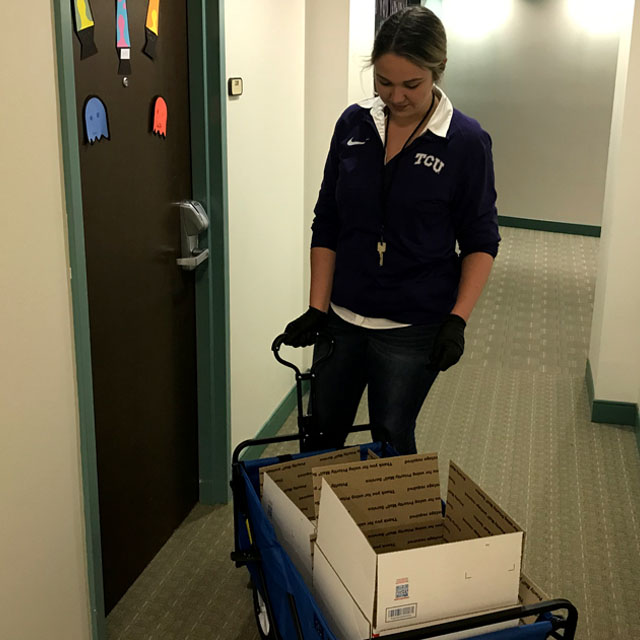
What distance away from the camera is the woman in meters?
1.97

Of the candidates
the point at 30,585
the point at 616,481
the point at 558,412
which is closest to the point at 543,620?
the point at 30,585

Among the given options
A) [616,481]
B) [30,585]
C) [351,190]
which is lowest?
[616,481]

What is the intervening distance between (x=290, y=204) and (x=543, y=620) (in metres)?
2.23

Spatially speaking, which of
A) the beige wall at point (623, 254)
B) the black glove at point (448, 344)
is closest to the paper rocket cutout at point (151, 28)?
the black glove at point (448, 344)

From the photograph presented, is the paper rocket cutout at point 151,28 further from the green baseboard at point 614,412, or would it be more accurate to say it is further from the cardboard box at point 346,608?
the green baseboard at point 614,412

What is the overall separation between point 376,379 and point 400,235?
386mm

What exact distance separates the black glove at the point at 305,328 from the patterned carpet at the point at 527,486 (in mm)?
799

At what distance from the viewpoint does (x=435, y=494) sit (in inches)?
69.5

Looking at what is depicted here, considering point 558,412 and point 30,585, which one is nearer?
point 30,585

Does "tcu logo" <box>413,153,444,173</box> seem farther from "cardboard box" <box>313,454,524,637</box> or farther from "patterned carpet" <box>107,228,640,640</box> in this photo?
"patterned carpet" <box>107,228,640,640</box>

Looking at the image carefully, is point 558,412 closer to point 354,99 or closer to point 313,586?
point 354,99

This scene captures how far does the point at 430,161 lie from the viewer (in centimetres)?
200

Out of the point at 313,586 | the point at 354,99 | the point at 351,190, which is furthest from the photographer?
the point at 354,99

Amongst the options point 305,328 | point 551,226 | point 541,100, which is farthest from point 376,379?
point 541,100
